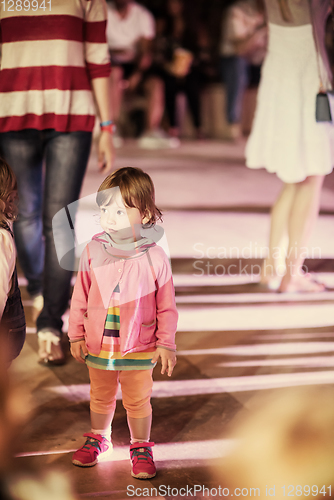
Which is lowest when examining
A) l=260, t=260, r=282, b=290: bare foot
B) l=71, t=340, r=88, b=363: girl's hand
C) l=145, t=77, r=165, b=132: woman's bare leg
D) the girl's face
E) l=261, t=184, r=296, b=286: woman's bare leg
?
l=145, t=77, r=165, b=132: woman's bare leg

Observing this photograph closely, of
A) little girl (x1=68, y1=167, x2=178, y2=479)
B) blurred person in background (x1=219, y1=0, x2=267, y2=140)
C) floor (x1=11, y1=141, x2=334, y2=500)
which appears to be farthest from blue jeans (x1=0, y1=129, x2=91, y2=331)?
blurred person in background (x1=219, y1=0, x2=267, y2=140)

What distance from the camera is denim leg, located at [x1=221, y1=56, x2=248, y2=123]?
8477mm

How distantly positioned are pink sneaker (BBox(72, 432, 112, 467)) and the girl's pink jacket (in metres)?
0.29

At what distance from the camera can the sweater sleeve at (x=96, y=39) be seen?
2.28m

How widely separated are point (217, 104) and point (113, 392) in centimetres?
798

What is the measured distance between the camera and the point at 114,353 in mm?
1689

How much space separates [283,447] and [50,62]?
5.26 feet

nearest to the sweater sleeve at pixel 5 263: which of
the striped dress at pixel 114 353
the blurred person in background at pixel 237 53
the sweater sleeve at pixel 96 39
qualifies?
the striped dress at pixel 114 353

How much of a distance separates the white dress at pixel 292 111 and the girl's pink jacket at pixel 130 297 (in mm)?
1453

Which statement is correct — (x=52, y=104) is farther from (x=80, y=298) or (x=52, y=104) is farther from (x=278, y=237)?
(x=278, y=237)

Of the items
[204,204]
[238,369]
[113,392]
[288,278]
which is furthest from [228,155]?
[113,392]

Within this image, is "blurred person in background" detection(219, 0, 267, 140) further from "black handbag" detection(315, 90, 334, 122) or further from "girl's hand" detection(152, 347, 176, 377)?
"girl's hand" detection(152, 347, 176, 377)

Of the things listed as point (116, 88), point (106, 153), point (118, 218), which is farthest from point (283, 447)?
point (116, 88)

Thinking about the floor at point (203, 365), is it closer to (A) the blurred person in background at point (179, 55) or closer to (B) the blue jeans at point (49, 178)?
(B) the blue jeans at point (49, 178)
